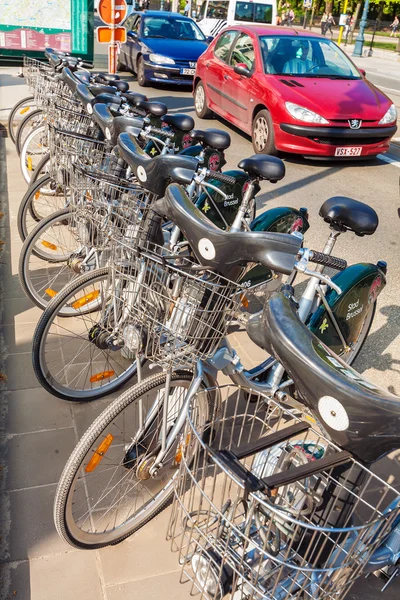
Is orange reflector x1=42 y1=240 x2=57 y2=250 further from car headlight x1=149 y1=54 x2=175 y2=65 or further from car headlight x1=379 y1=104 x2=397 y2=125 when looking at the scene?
car headlight x1=149 y1=54 x2=175 y2=65

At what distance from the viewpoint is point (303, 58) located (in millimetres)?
8719

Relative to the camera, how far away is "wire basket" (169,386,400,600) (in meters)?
1.49

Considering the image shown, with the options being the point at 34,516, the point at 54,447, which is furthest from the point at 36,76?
the point at 34,516

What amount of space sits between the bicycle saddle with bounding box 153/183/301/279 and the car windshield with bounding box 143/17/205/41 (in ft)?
42.2

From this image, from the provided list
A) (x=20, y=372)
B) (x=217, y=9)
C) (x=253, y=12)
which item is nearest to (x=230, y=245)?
(x=20, y=372)

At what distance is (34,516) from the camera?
2664 millimetres

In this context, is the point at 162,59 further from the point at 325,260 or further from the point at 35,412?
the point at 325,260

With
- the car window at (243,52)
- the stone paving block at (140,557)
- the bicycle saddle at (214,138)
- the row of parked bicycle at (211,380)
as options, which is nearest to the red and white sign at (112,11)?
the car window at (243,52)

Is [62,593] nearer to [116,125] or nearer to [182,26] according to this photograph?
[116,125]

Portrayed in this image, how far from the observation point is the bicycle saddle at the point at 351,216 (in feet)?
8.94

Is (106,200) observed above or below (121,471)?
above

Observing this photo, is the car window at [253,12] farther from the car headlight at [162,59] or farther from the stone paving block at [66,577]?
the stone paving block at [66,577]

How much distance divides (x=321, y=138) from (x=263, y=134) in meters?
0.90

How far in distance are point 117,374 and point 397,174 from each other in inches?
245
